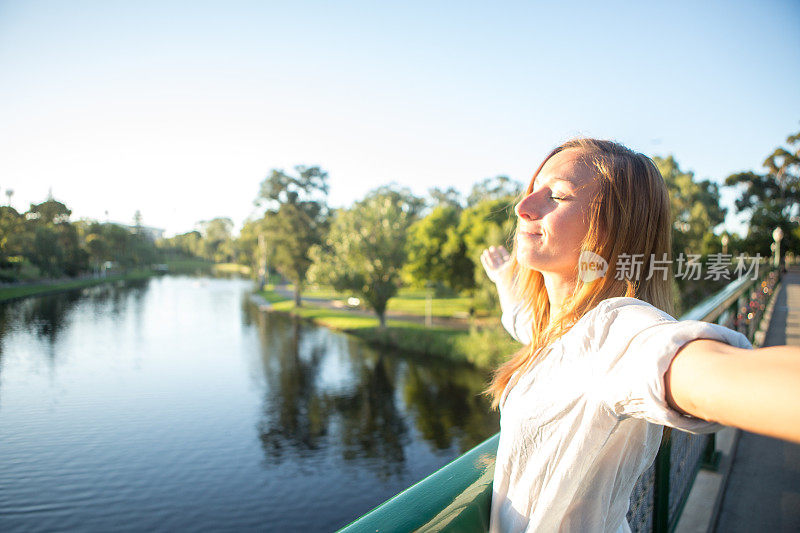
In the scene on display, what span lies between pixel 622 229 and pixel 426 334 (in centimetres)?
2323

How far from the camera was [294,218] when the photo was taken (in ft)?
119

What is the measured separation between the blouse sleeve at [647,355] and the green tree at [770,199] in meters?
11.3

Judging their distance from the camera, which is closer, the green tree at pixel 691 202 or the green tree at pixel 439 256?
the green tree at pixel 691 202

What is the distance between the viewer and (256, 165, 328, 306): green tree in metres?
35.5

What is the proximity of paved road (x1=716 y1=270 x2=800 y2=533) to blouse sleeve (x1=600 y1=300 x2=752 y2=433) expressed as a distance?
2.36m

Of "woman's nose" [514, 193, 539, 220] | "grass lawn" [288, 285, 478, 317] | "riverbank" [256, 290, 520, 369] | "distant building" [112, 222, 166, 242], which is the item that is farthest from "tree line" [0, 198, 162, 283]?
"woman's nose" [514, 193, 539, 220]

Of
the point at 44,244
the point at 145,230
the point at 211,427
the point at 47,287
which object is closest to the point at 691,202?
the point at 211,427

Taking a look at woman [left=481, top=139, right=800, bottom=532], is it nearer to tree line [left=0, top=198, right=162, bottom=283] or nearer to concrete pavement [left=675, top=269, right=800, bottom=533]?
concrete pavement [left=675, top=269, right=800, bottom=533]

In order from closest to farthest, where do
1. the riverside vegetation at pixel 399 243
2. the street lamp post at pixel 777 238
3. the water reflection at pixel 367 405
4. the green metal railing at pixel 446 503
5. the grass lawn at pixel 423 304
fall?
the green metal railing at pixel 446 503, the street lamp post at pixel 777 238, the water reflection at pixel 367 405, the riverside vegetation at pixel 399 243, the grass lawn at pixel 423 304

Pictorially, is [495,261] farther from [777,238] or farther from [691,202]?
[691,202]

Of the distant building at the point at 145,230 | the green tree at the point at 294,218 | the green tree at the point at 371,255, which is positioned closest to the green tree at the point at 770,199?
the green tree at the point at 371,255

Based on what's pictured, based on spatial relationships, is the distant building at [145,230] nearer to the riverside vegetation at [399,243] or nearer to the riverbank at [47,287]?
the riverbank at [47,287]

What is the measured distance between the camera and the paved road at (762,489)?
2322 millimetres

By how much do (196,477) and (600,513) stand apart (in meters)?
15.6
